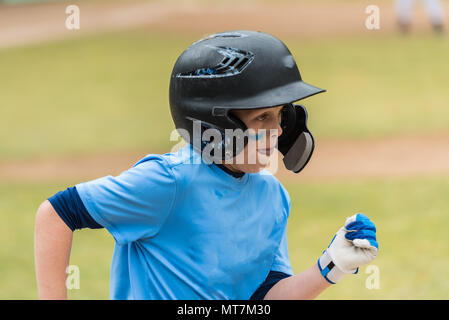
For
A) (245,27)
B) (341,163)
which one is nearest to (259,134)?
(341,163)

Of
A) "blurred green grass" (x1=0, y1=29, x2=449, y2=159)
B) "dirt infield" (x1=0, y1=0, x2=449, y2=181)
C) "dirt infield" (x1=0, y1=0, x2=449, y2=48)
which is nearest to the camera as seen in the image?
"dirt infield" (x1=0, y1=0, x2=449, y2=181)

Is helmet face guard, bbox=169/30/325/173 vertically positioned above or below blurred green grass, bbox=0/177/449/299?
above

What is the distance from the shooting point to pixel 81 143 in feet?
36.8

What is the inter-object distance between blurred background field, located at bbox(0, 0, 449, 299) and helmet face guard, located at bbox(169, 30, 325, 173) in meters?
3.41

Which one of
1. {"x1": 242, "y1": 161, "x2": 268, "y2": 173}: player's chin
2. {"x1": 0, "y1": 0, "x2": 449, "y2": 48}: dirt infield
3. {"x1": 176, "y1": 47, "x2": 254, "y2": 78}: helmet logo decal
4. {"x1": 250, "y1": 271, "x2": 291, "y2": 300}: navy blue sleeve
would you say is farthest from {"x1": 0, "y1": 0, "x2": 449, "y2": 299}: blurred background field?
{"x1": 176, "y1": 47, "x2": 254, "y2": 78}: helmet logo decal

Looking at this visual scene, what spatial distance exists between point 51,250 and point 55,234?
6cm

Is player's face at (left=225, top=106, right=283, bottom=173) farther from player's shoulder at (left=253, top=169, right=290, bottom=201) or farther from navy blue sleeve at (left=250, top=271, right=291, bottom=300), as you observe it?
navy blue sleeve at (left=250, top=271, right=291, bottom=300)

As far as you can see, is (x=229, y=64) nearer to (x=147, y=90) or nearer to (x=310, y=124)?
(x=310, y=124)

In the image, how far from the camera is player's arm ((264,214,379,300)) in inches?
93.2

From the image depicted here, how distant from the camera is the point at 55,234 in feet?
6.99

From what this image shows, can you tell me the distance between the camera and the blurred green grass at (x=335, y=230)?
570 cm

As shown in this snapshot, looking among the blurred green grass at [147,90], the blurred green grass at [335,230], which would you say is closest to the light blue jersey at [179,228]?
the blurred green grass at [335,230]

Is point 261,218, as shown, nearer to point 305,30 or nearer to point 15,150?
point 15,150

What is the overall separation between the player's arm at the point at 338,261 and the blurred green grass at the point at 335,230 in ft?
10.2
